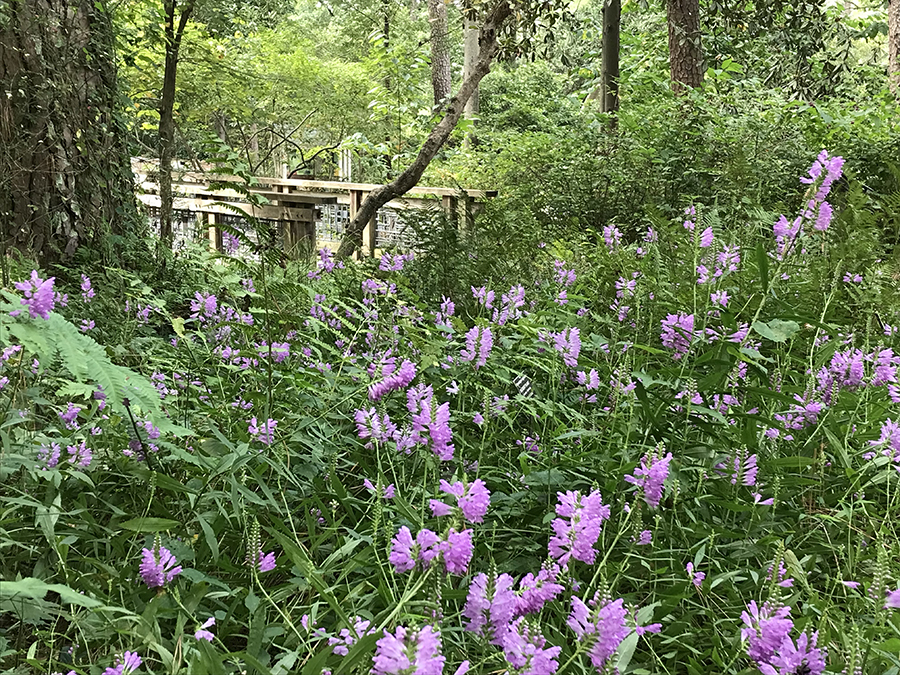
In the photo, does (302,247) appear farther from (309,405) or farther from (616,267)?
(309,405)

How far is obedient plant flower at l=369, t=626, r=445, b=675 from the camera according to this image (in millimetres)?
809

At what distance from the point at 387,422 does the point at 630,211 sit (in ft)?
20.3

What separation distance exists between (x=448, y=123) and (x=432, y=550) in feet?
19.8

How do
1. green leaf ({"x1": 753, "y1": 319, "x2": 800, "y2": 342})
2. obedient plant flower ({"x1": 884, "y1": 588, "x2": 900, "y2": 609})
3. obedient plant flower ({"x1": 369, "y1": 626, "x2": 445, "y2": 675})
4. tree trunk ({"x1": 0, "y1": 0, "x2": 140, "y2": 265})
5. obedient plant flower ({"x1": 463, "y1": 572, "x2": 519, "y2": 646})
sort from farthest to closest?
tree trunk ({"x1": 0, "y1": 0, "x2": 140, "y2": 265})
green leaf ({"x1": 753, "y1": 319, "x2": 800, "y2": 342})
obedient plant flower ({"x1": 884, "y1": 588, "x2": 900, "y2": 609})
obedient plant flower ({"x1": 463, "y1": 572, "x2": 519, "y2": 646})
obedient plant flower ({"x1": 369, "y1": 626, "x2": 445, "y2": 675})

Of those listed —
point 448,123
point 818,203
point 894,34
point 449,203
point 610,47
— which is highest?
point 894,34

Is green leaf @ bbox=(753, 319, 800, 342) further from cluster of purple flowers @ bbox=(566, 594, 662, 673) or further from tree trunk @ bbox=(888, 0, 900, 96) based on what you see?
tree trunk @ bbox=(888, 0, 900, 96)

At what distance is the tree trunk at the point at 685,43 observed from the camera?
844 centimetres

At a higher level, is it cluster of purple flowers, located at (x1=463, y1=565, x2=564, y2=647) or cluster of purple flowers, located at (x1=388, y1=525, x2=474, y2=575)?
cluster of purple flowers, located at (x1=388, y1=525, x2=474, y2=575)

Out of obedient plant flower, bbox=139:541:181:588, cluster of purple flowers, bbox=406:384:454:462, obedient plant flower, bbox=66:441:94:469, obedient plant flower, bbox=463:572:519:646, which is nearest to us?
obedient plant flower, bbox=463:572:519:646

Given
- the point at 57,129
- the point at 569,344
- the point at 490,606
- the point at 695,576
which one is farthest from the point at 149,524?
the point at 57,129

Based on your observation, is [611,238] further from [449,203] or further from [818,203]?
[449,203]

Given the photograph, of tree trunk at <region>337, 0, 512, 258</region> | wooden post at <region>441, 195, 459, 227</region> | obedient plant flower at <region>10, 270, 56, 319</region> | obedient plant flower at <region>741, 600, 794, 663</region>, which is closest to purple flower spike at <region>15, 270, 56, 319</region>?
obedient plant flower at <region>10, 270, 56, 319</region>

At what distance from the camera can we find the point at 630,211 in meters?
7.38

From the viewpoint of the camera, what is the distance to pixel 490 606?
41.3 inches
